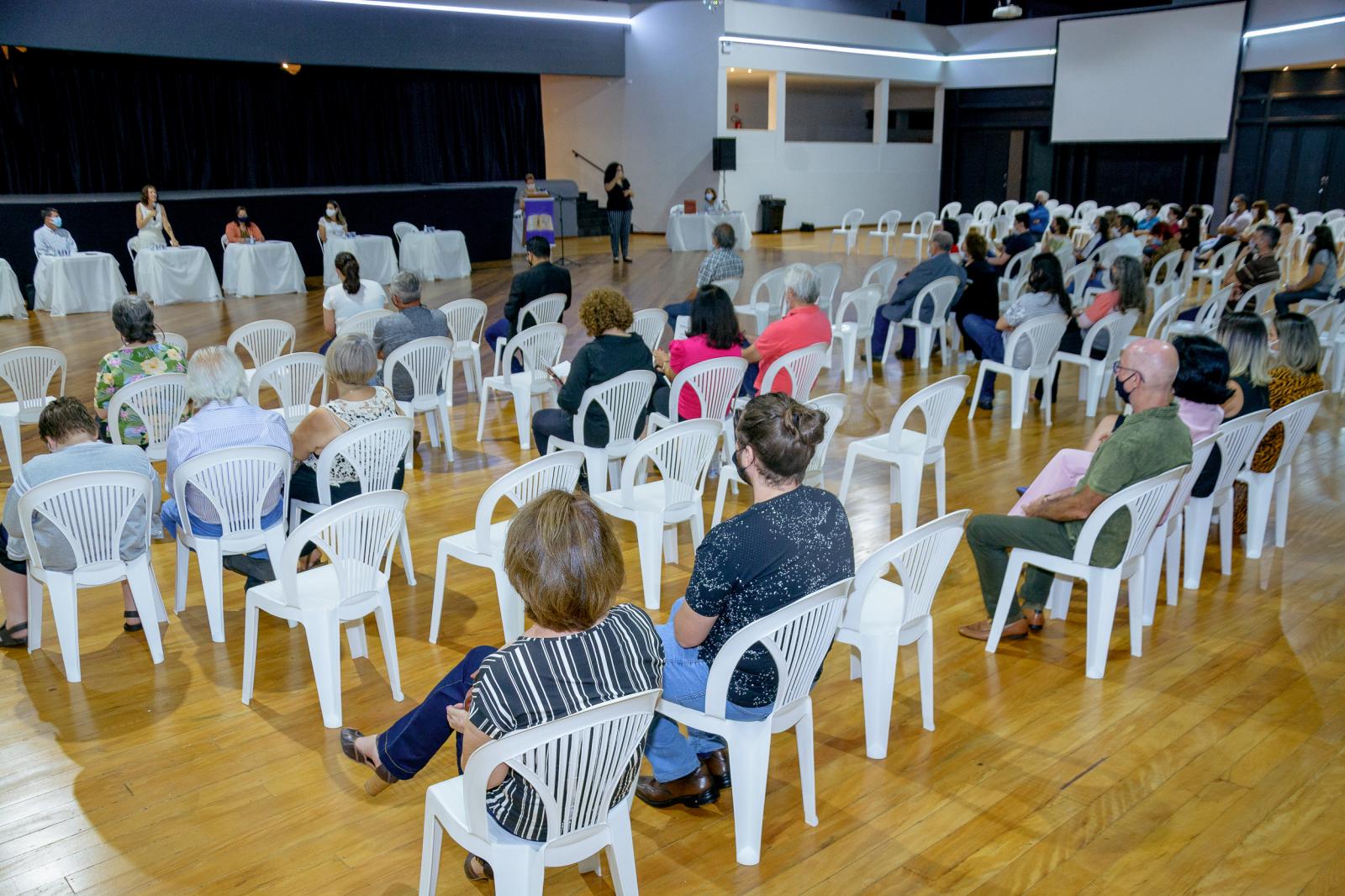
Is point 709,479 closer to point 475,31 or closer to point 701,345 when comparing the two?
point 701,345

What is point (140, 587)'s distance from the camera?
357 centimetres

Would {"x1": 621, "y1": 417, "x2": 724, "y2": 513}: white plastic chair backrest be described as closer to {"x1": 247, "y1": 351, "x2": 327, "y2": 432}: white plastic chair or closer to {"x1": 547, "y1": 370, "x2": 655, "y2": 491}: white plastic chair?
{"x1": 547, "y1": 370, "x2": 655, "y2": 491}: white plastic chair

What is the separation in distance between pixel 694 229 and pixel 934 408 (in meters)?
12.3

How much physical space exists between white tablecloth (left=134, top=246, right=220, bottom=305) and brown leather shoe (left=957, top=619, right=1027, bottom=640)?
10.6 m

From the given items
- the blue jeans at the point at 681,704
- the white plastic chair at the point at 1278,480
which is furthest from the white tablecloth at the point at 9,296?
the white plastic chair at the point at 1278,480

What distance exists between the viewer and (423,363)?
5.59m

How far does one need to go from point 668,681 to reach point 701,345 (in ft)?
8.82

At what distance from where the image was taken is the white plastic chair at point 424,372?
5469 mm

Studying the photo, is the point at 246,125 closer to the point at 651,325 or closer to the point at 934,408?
the point at 651,325

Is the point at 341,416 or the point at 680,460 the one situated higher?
the point at 341,416

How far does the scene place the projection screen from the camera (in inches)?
672

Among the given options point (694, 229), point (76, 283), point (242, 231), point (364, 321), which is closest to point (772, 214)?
point (694, 229)

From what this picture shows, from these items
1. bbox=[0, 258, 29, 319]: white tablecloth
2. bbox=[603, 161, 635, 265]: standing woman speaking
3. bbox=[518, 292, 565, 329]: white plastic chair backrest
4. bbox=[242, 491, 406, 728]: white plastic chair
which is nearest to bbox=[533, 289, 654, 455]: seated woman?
bbox=[242, 491, 406, 728]: white plastic chair

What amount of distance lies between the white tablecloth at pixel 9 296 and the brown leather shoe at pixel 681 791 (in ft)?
34.9
